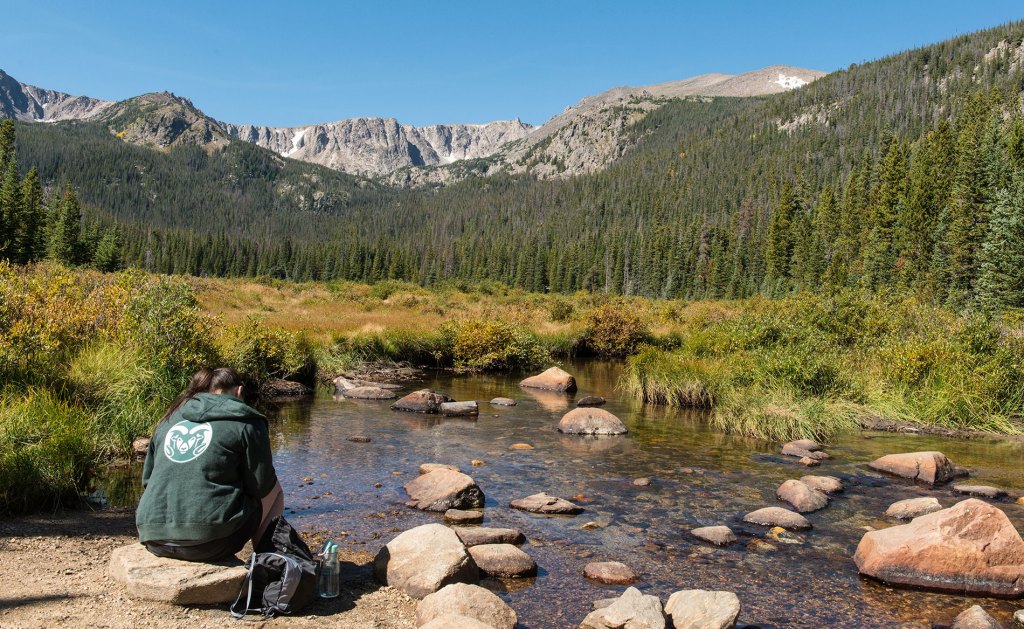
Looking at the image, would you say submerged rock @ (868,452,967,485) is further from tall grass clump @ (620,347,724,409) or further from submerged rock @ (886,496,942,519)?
tall grass clump @ (620,347,724,409)

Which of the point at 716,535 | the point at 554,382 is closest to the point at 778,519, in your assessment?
the point at 716,535

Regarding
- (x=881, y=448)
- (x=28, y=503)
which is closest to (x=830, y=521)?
(x=881, y=448)

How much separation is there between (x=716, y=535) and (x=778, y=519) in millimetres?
1337

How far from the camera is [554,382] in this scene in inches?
917

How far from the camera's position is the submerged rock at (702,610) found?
20.5 feet

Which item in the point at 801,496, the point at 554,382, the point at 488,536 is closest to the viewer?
the point at 488,536

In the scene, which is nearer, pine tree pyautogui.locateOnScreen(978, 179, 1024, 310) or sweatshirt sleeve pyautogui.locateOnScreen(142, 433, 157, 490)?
sweatshirt sleeve pyautogui.locateOnScreen(142, 433, 157, 490)

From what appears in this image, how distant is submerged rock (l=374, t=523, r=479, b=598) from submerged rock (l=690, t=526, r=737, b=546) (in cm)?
347

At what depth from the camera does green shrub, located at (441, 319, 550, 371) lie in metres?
28.2

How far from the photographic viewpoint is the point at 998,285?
4559 centimetres

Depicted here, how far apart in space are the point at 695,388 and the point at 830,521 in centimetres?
1019

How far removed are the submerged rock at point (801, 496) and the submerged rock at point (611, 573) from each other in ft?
13.2

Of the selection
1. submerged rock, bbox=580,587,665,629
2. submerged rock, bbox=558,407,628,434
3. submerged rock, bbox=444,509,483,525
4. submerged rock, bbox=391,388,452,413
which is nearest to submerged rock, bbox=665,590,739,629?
submerged rock, bbox=580,587,665,629

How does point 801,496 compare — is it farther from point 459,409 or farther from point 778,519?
point 459,409
